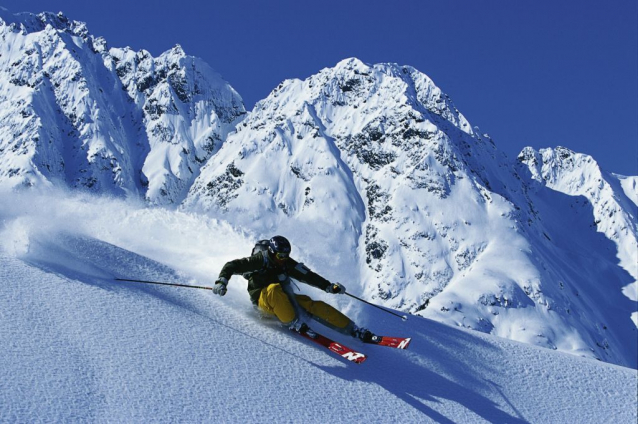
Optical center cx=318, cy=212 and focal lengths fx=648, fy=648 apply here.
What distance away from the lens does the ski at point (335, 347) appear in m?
8.81

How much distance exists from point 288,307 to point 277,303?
18cm

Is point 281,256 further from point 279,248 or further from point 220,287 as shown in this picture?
point 220,287

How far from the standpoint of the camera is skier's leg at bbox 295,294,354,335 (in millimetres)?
9562

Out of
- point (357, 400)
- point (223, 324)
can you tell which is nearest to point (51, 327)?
point (223, 324)

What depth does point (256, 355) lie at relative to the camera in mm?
8562

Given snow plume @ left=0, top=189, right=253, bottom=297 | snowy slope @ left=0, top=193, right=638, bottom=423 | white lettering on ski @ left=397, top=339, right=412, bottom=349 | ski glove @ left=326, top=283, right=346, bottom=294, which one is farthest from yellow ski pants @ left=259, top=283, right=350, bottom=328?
snow plume @ left=0, top=189, right=253, bottom=297

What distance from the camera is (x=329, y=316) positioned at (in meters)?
9.58

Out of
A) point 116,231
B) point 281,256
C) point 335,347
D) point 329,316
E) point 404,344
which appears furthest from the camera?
point 116,231

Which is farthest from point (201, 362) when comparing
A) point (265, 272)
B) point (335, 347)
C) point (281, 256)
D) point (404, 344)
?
point (404, 344)

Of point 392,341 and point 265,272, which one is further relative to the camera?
point 265,272

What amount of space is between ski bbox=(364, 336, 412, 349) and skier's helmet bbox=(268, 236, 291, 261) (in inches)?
73.7

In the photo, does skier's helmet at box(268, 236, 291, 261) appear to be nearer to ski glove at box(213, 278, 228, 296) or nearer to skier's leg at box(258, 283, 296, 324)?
skier's leg at box(258, 283, 296, 324)

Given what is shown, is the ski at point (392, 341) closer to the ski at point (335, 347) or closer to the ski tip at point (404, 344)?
the ski tip at point (404, 344)

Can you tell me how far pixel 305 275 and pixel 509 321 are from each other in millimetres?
173543
